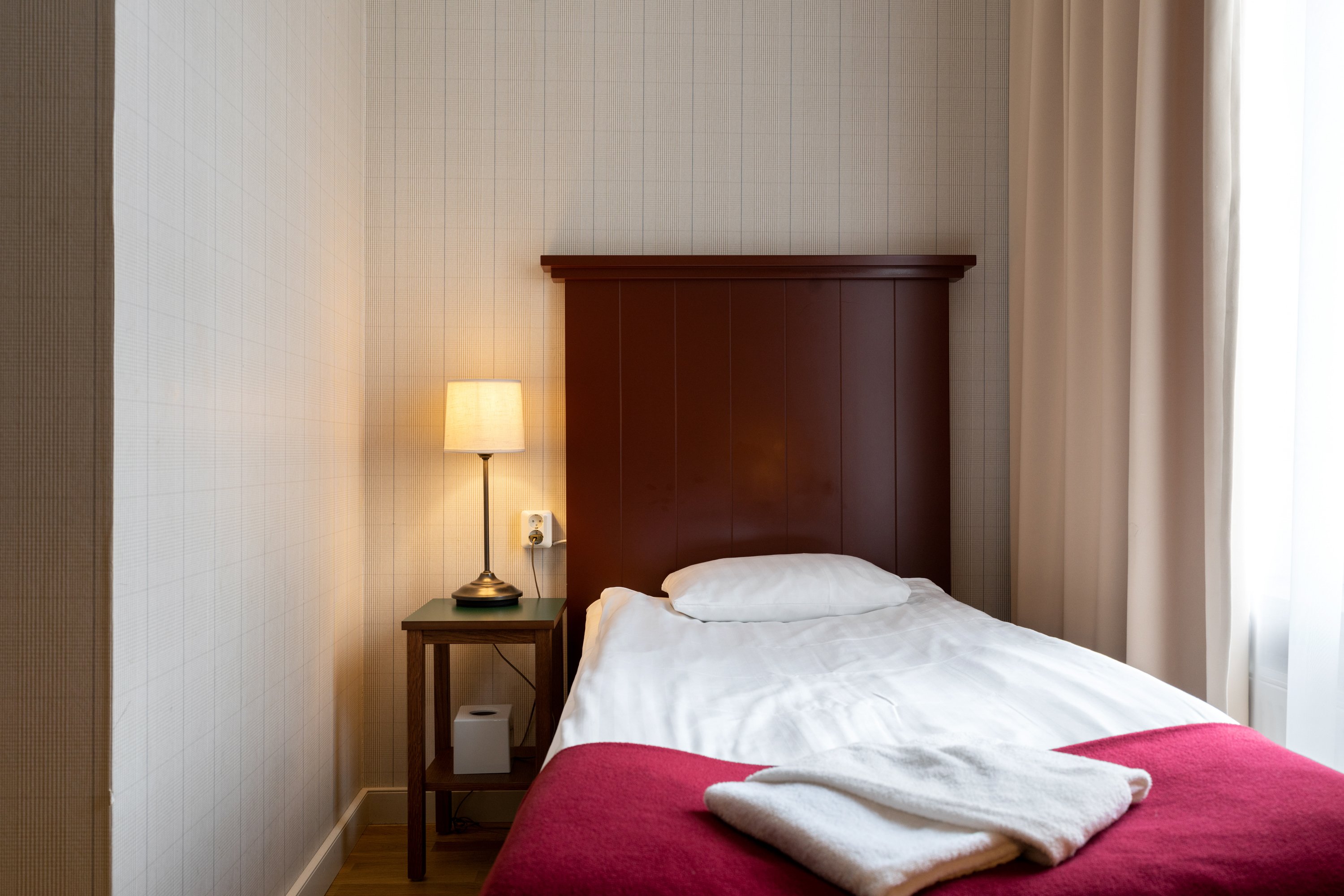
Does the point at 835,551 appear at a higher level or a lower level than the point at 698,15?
lower

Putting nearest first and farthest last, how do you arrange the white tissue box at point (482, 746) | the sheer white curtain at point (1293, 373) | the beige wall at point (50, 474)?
the beige wall at point (50, 474) < the sheer white curtain at point (1293, 373) < the white tissue box at point (482, 746)

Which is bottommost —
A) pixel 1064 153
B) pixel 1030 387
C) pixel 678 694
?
pixel 678 694

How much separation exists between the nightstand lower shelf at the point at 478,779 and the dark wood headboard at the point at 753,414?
356mm

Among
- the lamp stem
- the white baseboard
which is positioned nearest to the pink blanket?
the lamp stem

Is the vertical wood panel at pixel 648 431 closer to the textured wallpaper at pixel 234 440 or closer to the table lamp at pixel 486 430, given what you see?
the table lamp at pixel 486 430

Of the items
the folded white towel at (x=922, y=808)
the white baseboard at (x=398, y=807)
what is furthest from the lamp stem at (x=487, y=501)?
the folded white towel at (x=922, y=808)

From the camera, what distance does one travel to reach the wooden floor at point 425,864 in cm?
204

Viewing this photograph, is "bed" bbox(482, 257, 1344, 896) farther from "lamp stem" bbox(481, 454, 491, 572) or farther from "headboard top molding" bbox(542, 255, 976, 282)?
"lamp stem" bbox(481, 454, 491, 572)

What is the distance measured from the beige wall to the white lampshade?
1045mm

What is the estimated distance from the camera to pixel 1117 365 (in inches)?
76.7

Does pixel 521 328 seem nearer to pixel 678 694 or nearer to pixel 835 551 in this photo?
pixel 835 551

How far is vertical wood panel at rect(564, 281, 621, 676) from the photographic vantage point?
2.39m

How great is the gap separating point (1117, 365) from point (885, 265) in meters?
0.71

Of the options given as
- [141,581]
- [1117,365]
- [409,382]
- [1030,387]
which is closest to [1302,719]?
[1117,365]
